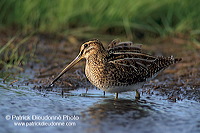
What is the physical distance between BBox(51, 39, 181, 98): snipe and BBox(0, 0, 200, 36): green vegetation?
268 centimetres

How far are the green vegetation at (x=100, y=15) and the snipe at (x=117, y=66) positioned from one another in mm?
2682

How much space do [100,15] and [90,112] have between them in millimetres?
4165

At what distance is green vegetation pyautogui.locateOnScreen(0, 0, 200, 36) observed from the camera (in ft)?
28.5

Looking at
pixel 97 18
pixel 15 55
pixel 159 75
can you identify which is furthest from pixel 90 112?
pixel 97 18

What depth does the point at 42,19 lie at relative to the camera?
872cm

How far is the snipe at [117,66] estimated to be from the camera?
5.62 meters

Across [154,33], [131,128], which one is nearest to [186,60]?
[154,33]

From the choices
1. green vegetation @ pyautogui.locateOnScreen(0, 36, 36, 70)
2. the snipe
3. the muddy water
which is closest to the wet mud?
green vegetation @ pyautogui.locateOnScreen(0, 36, 36, 70)

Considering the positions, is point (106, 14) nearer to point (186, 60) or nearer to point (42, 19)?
point (42, 19)

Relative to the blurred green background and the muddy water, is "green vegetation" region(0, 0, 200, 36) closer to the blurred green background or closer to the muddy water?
the blurred green background

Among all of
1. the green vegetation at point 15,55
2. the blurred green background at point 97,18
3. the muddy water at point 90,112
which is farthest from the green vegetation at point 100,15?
the muddy water at point 90,112

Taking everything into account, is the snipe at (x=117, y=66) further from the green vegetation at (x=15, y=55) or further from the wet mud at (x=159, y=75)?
the green vegetation at (x=15, y=55)

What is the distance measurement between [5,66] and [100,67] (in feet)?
6.97

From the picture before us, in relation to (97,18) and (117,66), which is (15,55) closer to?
(97,18)
